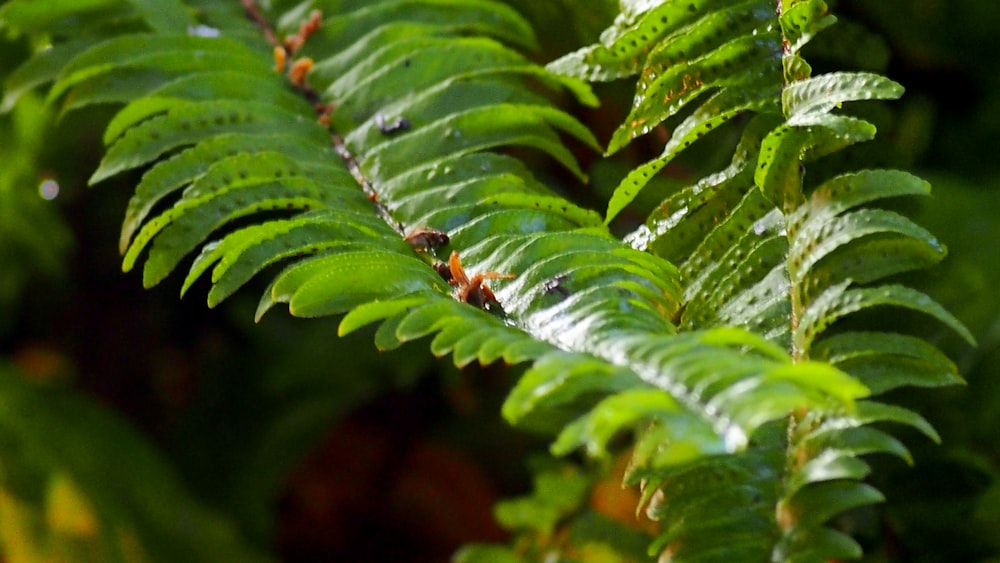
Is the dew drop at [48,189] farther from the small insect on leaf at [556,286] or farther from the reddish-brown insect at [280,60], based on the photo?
the small insect on leaf at [556,286]

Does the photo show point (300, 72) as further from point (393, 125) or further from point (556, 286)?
point (556, 286)

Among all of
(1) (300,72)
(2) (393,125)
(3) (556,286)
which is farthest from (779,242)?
(1) (300,72)

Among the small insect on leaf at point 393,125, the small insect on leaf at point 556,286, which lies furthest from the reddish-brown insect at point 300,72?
the small insect on leaf at point 556,286

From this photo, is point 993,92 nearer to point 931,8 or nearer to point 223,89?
point 931,8

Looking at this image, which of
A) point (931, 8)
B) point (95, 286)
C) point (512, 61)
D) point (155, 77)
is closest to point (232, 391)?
point (95, 286)

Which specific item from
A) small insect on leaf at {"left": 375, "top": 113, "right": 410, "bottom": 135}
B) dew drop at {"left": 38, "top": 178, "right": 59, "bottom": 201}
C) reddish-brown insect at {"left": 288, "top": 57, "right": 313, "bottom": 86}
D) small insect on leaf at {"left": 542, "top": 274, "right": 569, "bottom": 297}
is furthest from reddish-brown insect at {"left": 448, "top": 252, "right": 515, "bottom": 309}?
dew drop at {"left": 38, "top": 178, "right": 59, "bottom": 201}

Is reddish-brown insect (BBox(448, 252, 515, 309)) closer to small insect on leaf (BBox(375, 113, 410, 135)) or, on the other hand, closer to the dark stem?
the dark stem
